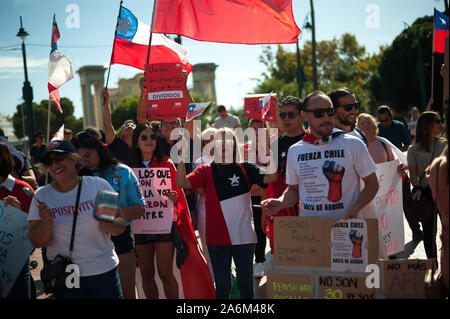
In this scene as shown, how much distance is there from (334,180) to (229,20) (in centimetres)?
327

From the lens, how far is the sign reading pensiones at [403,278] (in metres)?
3.58

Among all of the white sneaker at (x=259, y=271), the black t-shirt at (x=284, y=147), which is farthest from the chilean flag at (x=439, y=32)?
the white sneaker at (x=259, y=271)

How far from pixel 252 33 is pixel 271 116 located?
1037mm

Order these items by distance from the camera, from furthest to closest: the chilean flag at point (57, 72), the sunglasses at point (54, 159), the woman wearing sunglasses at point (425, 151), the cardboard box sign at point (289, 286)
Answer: the chilean flag at point (57, 72) < the woman wearing sunglasses at point (425, 151) < the sunglasses at point (54, 159) < the cardboard box sign at point (289, 286)

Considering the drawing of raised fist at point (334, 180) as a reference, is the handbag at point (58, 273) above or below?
below

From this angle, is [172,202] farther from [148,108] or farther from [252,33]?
[252,33]

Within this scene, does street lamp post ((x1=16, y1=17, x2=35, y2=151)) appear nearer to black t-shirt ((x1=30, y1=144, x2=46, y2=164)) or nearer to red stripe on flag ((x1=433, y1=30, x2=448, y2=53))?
black t-shirt ((x1=30, y1=144, x2=46, y2=164))

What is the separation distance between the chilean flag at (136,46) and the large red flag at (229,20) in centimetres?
121

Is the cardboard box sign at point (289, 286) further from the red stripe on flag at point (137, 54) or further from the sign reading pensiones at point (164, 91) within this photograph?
the red stripe on flag at point (137, 54)

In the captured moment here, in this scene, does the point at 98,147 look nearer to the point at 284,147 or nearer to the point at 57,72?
the point at 284,147

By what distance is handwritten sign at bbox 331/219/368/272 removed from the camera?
3568 millimetres

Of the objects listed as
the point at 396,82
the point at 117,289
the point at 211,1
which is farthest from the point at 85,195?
the point at 396,82

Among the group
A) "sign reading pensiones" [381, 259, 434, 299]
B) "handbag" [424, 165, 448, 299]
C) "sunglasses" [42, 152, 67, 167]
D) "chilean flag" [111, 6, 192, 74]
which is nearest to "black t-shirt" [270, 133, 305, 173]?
"sign reading pensiones" [381, 259, 434, 299]

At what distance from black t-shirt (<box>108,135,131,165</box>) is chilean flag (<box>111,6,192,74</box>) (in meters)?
1.44
